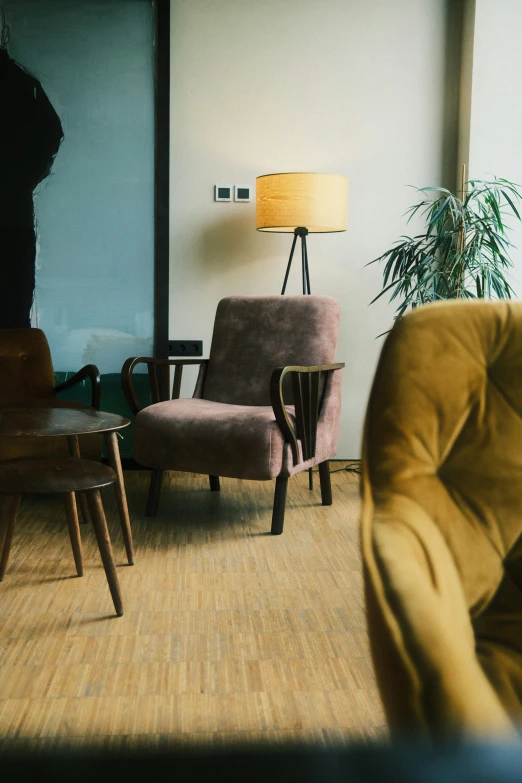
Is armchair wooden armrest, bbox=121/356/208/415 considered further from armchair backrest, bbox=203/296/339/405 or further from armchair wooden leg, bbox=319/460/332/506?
armchair wooden leg, bbox=319/460/332/506

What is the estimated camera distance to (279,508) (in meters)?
2.60

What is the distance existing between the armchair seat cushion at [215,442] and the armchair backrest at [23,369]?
660 mm

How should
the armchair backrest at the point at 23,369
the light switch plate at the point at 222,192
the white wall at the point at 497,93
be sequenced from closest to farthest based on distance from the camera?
the armchair backrest at the point at 23,369 → the white wall at the point at 497,93 → the light switch plate at the point at 222,192

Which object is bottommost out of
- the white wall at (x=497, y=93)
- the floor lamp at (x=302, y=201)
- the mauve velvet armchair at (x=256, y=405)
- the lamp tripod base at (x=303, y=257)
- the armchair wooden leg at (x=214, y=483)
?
the armchair wooden leg at (x=214, y=483)

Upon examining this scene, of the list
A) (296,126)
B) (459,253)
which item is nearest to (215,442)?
(459,253)

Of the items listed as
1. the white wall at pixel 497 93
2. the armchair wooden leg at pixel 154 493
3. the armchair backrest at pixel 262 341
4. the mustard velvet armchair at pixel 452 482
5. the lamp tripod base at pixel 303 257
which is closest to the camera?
the mustard velvet armchair at pixel 452 482

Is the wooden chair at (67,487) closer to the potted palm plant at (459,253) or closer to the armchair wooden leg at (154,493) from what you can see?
the armchair wooden leg at (154,493)

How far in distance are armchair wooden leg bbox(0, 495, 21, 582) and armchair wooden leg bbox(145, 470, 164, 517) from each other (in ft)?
2.31

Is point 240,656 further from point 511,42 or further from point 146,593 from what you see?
point 511,42

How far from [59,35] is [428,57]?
6.13 feet

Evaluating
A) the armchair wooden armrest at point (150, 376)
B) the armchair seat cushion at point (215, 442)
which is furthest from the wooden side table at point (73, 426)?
the armchair wooden armrest at point (150, 376)

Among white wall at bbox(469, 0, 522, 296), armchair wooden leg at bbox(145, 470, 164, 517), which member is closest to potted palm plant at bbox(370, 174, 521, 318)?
white wall at bbox(469, 0, 522, 296)

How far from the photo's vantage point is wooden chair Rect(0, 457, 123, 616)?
5.99ft

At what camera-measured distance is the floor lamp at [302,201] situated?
10.3ft
